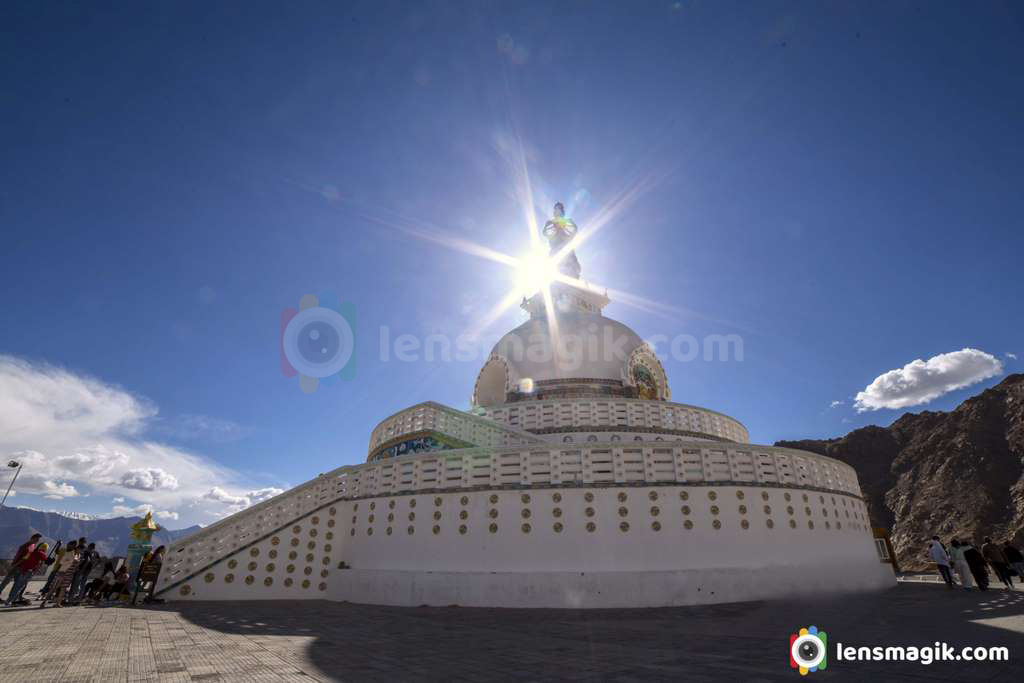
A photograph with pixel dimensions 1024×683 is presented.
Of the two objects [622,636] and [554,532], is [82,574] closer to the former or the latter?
[554,532]

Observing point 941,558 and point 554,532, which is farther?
point 941,558

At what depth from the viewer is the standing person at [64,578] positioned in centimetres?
1152

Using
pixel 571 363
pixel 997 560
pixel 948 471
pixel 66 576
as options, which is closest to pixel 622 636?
pixel 997 560

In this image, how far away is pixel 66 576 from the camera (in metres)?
11.6

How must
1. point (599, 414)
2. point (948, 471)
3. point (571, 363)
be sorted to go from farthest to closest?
point (948, 471), point (571, 363), point (599, 414)

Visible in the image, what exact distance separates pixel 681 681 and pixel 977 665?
3.18 meters

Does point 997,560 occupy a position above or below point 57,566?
above

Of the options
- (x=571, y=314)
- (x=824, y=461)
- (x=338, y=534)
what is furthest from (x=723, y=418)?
(x=338, y=534)

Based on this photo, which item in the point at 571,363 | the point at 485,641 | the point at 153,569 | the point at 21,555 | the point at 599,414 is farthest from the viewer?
the point at 571,363

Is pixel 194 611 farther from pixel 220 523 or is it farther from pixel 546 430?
pixel 546 430

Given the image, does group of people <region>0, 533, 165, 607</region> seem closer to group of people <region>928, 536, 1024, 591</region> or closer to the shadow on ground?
the shadow on ground

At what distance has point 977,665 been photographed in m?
4.97
